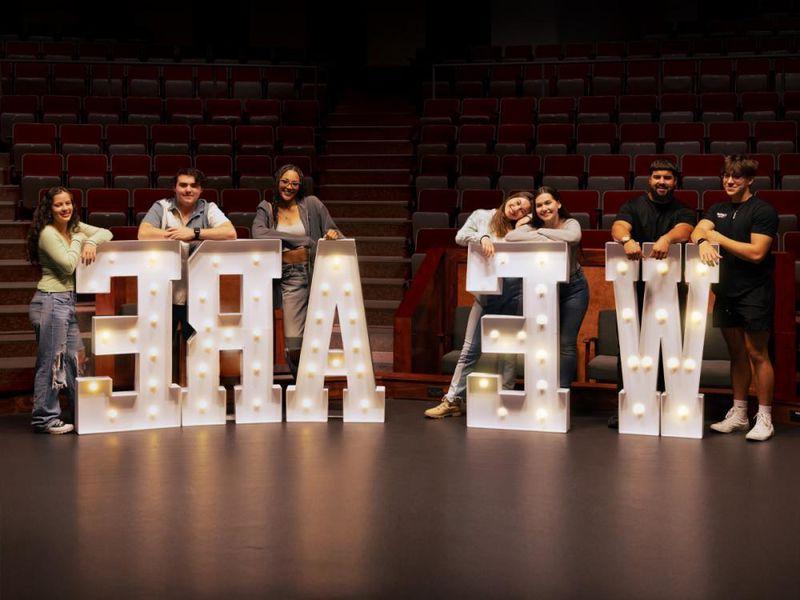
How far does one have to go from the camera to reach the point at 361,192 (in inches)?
333

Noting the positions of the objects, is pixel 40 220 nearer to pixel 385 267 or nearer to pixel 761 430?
pixel 761 430

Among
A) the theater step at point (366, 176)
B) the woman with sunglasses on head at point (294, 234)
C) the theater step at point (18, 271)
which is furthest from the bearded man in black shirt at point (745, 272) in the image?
the theater step at point (366, 176)

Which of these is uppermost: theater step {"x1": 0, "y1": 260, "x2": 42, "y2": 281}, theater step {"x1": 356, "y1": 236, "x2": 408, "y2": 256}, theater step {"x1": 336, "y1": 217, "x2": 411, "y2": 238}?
theater step {"x1": 336, "y1": 217, "x2": 411, "y2": 238}

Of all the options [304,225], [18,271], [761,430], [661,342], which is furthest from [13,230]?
[761,430]

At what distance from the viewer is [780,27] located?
1126 centimetres

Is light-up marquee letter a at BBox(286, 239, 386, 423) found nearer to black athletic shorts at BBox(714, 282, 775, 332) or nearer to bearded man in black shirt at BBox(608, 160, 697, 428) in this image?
bearded man in black shirt at BBox(608, 160, 697, 428)

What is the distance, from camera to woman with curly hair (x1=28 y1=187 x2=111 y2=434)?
414 centimetres

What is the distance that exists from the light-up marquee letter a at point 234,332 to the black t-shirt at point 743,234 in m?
1.87

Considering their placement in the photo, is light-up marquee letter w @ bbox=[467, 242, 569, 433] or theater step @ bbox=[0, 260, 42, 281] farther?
theater step @ bbox=[0, 260, 42, 281]

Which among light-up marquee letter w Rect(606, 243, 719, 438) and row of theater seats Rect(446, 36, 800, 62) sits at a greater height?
row of theater seats Rect(446, 36, 800, 62)

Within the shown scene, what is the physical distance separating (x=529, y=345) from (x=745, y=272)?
3.02 ft

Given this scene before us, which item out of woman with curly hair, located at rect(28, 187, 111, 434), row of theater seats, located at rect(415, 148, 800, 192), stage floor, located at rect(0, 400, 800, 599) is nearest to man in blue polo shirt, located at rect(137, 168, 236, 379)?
woman with curly hair, located at rect(28, 187, 111, 434)

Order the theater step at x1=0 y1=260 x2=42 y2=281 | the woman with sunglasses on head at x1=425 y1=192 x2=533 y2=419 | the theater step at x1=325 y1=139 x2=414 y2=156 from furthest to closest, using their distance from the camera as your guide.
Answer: the theater step at x1=325 y1=139 x2=414 y2=156
the theater step at x1=0 y1=260 x2=42 y2=281
the woman with sunglasses on head at x1=425 y1=192 x2=533 y2=419

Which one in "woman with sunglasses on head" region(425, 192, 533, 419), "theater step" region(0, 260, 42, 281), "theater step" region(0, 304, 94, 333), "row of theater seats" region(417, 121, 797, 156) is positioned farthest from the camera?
"row of theater seats" region(417, 121, 797, 156)
